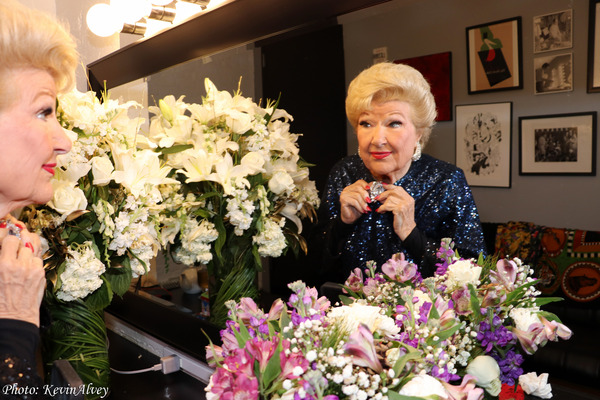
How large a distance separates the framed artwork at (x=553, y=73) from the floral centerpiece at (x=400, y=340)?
262mm

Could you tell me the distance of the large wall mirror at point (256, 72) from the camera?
1159 mm

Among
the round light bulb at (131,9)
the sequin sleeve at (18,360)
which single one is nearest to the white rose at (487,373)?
the sequin sleeve at (18,360)

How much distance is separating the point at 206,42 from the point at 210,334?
0.86 meters

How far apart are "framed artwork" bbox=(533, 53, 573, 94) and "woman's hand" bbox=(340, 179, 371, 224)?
14.3 inches

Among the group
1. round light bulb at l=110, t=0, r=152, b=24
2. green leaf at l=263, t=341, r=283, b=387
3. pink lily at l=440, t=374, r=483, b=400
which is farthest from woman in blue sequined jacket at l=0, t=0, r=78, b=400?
round light bulb at l=110, t=0, r=152, b=24

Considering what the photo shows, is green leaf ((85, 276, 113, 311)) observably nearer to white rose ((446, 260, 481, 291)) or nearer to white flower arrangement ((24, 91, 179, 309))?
white flower arrangement ((24, 91, 179, 309))

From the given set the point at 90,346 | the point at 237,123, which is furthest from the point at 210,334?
the point at 237,123

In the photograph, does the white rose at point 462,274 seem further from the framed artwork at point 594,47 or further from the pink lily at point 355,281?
the framed artwork at point 594,47

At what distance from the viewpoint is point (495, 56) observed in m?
0.84

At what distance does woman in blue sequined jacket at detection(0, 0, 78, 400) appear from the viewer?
85 centimetres

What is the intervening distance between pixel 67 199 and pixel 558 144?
3.03 ft

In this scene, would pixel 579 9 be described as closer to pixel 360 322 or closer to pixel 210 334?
pixel 360 322

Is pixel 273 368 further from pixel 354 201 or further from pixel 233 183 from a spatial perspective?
pixel 233 183

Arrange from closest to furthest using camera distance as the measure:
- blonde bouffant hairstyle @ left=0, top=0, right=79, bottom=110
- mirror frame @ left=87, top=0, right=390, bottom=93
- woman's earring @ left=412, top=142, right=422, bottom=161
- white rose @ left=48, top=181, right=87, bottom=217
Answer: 1. blonde bouffant hairstyle @ left=0, top=0, right=79, bottom=110
2. woman's earring @ left=412, top=142, right=422, bottom=161
3. white rose @ left=48, top=181, right=87, bottom=217
4. mirror frame @ left=87, top=0, right=390, bottom=93
